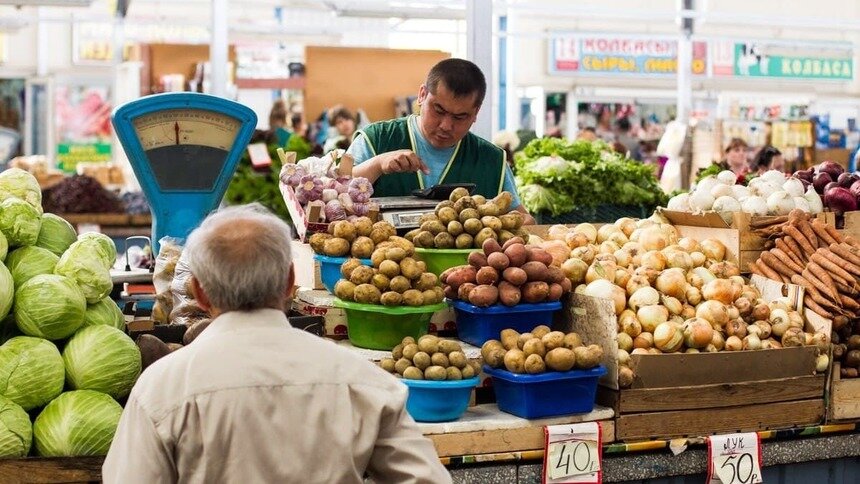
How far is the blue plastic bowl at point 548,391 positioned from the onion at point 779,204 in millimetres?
1418

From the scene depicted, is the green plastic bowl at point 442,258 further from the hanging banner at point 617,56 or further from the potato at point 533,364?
the hanging banner at point 617,56

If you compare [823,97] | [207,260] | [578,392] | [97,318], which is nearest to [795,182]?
[578,392]

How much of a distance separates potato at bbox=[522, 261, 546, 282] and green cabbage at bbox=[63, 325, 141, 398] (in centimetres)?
117

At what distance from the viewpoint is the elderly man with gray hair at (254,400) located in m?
1.86

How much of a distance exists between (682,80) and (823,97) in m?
8.64

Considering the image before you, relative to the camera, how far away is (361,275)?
3.30m

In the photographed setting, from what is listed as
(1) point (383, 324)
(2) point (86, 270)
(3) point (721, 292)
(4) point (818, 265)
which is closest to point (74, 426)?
(2) point (86, 270)

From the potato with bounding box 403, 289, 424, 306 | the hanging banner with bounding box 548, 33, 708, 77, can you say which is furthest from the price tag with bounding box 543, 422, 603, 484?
the hanging banner with bounding box 548, 33, 708, 77

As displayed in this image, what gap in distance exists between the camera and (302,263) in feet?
12.8

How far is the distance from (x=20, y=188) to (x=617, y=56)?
14740 mm

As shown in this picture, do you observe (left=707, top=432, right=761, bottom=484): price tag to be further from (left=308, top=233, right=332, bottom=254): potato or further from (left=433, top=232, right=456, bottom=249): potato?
(left=308, top=233, right=332, bottom=254): potato

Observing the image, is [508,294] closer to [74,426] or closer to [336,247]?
[336,247]

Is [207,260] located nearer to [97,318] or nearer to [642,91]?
[97,318]

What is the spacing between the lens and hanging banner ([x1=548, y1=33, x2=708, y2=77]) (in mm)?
16828
